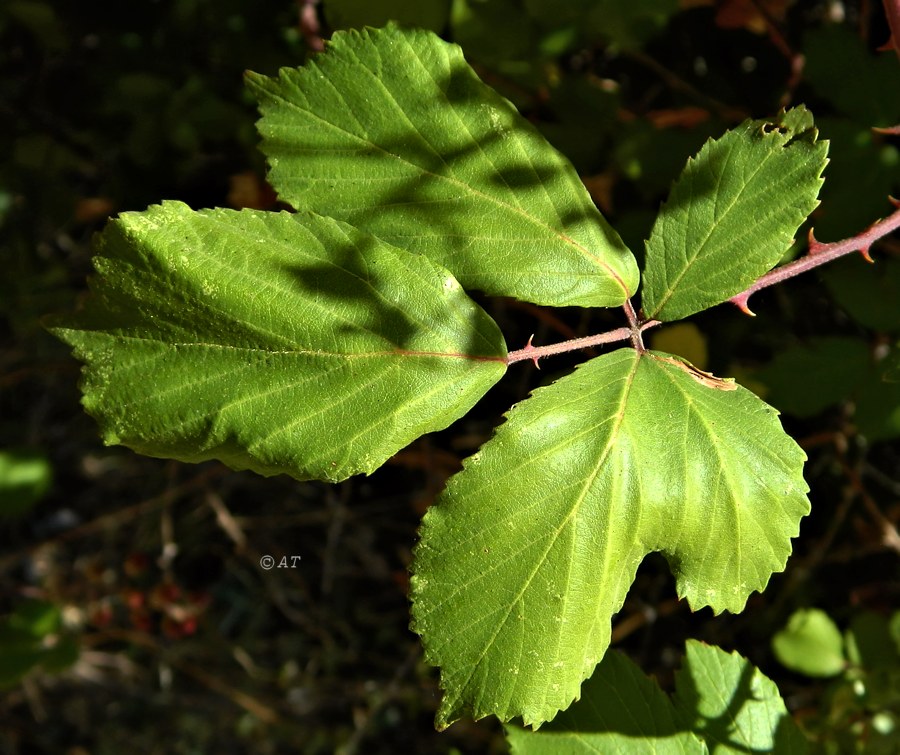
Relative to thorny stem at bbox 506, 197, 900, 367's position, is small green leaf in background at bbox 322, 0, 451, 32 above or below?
above

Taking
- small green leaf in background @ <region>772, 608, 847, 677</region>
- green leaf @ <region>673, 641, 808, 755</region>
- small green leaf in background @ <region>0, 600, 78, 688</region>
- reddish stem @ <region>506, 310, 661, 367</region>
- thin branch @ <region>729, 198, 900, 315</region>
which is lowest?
small green leaf in background @ <region>0, 600, 78, 688</region>

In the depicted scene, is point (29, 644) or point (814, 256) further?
point (29, 644)

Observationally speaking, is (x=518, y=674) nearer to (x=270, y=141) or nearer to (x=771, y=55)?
(x=270, y=141)

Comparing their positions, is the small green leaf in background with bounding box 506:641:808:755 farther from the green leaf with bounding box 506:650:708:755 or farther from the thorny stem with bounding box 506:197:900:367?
the thorny stem with bounding box 506:197:900:367

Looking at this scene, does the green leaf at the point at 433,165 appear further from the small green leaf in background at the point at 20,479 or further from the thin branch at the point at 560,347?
the small green leaf in background at the point at 20,479

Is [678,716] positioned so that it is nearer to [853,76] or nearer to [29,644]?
[853,76]

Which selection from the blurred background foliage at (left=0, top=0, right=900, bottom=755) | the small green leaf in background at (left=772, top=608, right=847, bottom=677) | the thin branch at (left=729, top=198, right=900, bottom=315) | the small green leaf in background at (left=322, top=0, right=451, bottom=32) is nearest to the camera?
the thin branch at (left=729, top=198, right=900, bottom=315)

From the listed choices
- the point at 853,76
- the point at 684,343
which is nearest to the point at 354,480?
the point at 684,343

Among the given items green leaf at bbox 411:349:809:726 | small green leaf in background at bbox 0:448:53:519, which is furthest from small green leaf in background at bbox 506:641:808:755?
small green leaf in background at bbox 0:448:53:519
